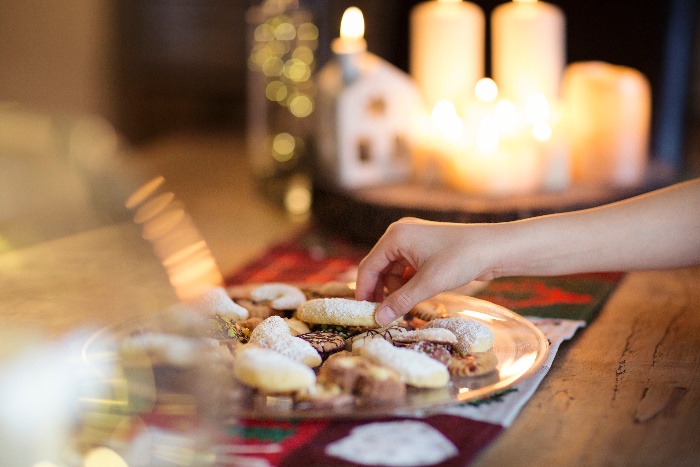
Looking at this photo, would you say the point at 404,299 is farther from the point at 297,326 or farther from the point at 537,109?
the point at 537,109

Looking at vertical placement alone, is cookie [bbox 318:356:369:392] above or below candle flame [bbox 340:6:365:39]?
below

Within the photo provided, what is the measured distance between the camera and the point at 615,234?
871 mm

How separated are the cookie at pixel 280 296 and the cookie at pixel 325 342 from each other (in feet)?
0.33

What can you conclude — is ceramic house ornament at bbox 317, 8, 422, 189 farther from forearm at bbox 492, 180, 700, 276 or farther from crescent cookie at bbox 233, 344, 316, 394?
crescent cookie at bbox 233, 344, 316, 394

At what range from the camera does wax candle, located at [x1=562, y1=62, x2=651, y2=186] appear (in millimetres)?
1400

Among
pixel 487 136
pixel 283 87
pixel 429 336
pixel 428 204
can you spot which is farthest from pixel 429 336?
pixel 283 87

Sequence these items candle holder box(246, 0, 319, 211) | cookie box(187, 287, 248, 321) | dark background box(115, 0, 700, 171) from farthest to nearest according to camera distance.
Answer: dark background box(115, 0, 700, 171), candle holder box(246, 0, 319, 211), cookie box(187, 287, 248, 321)

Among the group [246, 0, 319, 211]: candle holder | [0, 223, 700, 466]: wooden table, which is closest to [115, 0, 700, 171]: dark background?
[246, 0, 319, 211]: candle holder

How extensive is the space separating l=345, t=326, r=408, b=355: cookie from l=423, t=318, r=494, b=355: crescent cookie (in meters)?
0.04

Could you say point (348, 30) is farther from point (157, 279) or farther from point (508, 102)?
point (157, 279)

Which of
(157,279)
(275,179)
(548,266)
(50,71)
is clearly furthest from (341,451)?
(50,71)

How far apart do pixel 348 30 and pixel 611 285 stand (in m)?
0.60

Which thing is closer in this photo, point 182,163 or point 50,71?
point 182,163

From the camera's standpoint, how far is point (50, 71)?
2932 mm
